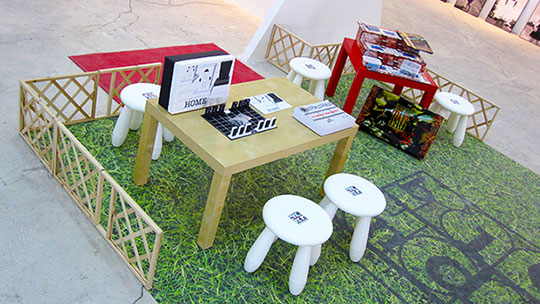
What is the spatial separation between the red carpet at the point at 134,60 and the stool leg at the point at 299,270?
2.51 metres

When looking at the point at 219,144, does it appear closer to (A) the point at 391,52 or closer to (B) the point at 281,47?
(A) the point at 391,52

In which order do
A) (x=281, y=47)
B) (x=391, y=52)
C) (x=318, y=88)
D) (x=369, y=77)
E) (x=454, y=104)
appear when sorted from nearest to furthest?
(x=369, y=77), (x=391, y=52), (x=318, y=88), (x=454, y=104), (x=281, y=47)

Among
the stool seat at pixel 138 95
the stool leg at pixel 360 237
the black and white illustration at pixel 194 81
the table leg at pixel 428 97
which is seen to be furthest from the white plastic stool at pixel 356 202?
the table leg at pixel 428 97

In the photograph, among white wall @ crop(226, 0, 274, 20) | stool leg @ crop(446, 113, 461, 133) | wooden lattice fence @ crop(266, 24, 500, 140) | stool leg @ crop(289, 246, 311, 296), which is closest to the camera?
stool leg @ crop(289, 246, 311, 296)

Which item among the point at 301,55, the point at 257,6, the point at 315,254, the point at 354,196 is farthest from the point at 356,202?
the point at 257,6

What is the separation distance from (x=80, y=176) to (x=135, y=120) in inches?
38.0

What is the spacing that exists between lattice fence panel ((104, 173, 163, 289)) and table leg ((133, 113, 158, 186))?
1.24 ft

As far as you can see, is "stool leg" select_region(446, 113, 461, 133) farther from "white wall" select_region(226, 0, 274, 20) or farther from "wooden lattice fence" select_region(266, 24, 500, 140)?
"white wall" select_region(226, 0, 274, 20)

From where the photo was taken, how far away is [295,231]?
2.69 m

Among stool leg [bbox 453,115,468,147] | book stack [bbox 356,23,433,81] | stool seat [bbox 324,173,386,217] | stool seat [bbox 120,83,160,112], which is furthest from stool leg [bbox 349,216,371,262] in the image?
stool leg [bbox 453,115,468,147]

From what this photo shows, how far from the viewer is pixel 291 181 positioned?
12.6ft

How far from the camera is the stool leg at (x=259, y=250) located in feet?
9.23

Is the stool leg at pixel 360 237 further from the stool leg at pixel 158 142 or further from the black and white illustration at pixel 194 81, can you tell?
the stool leg at pixel 158 142

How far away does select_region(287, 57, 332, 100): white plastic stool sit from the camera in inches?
Answer: 184
